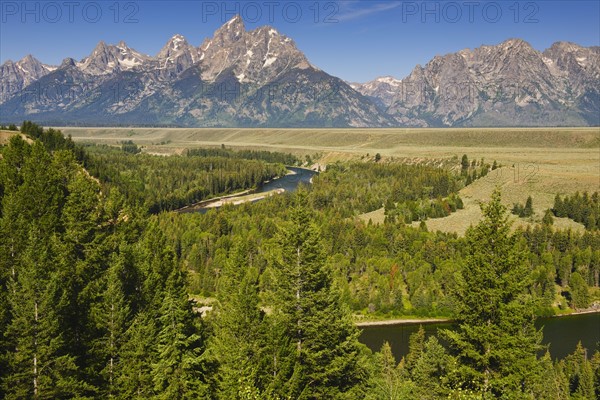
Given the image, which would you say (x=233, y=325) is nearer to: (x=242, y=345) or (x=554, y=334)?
(x=242, y=345)

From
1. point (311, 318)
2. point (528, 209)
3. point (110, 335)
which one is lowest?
point (528, 209)

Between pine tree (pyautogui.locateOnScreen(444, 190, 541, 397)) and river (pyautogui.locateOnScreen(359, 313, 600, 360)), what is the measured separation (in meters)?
45.8

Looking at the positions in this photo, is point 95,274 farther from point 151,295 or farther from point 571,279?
point 571,279

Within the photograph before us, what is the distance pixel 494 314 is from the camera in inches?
1055

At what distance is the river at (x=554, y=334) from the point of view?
73812 millimetres

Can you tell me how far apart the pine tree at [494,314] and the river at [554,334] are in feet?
150

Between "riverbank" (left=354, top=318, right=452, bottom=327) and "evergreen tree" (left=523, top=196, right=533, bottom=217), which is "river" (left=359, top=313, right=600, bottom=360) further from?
"evergreen tree" (left=523, top=196, right=533, bottom=217)

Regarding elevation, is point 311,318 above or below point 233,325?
above

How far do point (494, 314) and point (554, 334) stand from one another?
6347 centimetres

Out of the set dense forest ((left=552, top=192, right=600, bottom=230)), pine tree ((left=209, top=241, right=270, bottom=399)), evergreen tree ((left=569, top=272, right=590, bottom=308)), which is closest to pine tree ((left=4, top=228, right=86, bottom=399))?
pine tree ((left=209, top=241, right=270, bottom=399))

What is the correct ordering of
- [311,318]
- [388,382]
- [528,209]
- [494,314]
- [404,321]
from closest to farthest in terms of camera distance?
[494,314] < [311,318] < [388,382] < [404,321] < [528,209]

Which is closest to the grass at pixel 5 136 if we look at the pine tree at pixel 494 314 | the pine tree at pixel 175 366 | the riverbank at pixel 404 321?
the riverbank at pixel 404 321

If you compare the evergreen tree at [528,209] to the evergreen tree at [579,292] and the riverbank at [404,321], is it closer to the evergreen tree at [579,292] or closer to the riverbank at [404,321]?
the evergreen tree at [579,292]

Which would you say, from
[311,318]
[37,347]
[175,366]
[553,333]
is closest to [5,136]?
[37,347]
